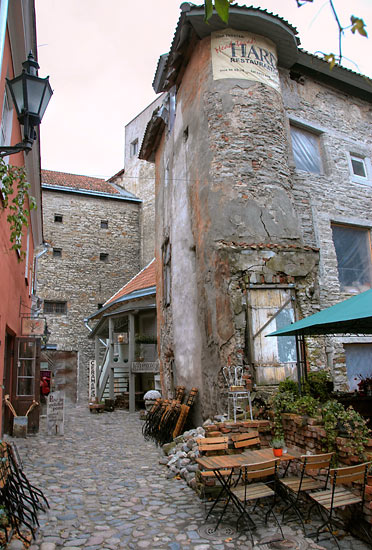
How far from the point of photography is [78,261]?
2325 cm

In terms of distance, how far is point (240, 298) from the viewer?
26.6 feet

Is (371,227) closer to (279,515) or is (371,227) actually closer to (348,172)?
(348,172)

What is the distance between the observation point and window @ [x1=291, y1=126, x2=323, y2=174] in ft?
35.4

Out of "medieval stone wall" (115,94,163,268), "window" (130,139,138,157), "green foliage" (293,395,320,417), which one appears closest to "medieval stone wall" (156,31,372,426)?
"green foliage" (293,395,320,417)

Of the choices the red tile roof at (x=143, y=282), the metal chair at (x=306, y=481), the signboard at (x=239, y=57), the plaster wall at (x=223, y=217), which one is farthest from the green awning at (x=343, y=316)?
the red tile roof at (x=143, y=282)

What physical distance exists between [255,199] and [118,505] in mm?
6220

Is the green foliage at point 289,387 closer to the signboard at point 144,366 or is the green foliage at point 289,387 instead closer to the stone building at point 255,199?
the stone building at point 255,199

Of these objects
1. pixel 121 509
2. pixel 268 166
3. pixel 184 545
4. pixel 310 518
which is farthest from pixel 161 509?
pixel 268 166

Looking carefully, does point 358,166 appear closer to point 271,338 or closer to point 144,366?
point 271,338

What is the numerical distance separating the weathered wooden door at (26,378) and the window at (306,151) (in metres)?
7.70

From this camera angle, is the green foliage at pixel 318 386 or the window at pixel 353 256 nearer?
the green foliage at pixel 318 386

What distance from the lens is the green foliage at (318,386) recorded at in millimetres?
6732

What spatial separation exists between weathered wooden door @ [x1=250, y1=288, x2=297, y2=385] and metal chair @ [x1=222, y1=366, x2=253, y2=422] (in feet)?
1.19

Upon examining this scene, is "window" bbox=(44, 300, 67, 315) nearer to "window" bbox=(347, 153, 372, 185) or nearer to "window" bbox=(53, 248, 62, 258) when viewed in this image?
"window" bbox=(53, 248, 62, 258)
